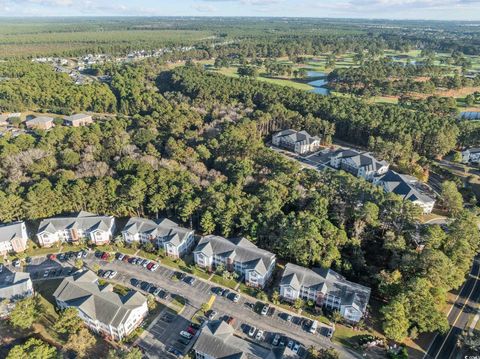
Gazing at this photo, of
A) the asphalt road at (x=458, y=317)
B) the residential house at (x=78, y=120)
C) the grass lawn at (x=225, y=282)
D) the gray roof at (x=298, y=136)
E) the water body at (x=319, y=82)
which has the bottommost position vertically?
the grass lawn at (x=225, y=282)

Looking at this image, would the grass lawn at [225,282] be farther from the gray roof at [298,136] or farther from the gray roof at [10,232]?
the gray roof at [298,136]

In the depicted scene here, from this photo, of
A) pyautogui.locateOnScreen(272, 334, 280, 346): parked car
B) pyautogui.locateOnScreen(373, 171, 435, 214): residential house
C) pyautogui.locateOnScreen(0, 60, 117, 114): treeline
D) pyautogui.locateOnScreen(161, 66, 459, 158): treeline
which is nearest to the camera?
pyautogui.locateOnScreen(272, 334, 280, 346): parked car

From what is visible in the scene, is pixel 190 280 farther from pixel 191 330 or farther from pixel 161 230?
pixel 161 230

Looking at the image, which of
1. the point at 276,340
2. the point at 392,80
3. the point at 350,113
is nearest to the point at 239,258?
the point at 276,340

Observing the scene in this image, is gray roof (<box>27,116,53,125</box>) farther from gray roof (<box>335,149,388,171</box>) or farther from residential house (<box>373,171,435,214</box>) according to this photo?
residential house (<box>373,171,435,214</box>)

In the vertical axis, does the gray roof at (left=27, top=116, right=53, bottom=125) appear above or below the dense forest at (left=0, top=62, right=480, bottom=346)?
below

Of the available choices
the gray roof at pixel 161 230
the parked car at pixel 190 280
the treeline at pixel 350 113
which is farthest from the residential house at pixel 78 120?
the parked car at pixel 190 280

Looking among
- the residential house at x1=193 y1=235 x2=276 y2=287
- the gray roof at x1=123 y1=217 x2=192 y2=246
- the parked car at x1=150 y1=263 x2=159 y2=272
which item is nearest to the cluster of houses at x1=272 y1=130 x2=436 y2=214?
the residential house at x1=193 y1=235 x2=276 y2=287
